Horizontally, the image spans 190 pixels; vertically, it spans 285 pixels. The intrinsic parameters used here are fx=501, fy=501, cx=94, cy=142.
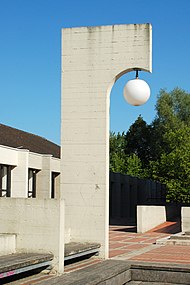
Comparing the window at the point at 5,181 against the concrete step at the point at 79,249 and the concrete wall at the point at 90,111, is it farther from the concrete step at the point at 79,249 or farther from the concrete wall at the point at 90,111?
the concrete step at the point at 79,249

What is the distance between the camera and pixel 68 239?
35.8 ft

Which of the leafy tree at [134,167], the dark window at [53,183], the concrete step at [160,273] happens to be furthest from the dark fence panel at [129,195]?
the concrete step at [160,273]

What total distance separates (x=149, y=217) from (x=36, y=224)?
14.9 metres

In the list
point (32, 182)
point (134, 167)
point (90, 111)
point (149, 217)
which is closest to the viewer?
point (90, 111)

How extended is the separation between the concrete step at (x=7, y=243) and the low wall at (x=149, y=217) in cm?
1353

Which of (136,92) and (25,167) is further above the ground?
(136,92)

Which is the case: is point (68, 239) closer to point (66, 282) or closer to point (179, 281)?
point (179, 281)

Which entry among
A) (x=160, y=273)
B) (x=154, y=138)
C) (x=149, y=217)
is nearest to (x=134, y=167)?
(x=154, y=138)

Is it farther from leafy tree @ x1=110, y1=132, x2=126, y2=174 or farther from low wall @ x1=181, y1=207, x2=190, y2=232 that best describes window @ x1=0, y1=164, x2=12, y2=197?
leafy tree @ x1=110, y1=132, x2=126, y2=174

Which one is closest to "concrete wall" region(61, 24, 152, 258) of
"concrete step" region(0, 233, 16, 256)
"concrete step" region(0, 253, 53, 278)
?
"concrete step" region(0, 233, 16, 256)

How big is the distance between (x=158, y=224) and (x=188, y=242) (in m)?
8.92

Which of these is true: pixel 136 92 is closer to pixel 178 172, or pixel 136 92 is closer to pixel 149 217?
pixel 149 217

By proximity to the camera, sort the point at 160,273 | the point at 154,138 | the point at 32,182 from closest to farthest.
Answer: the point at 160,273
the point at 32,182
the point at 154,138

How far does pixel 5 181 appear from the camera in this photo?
25.8 metres
